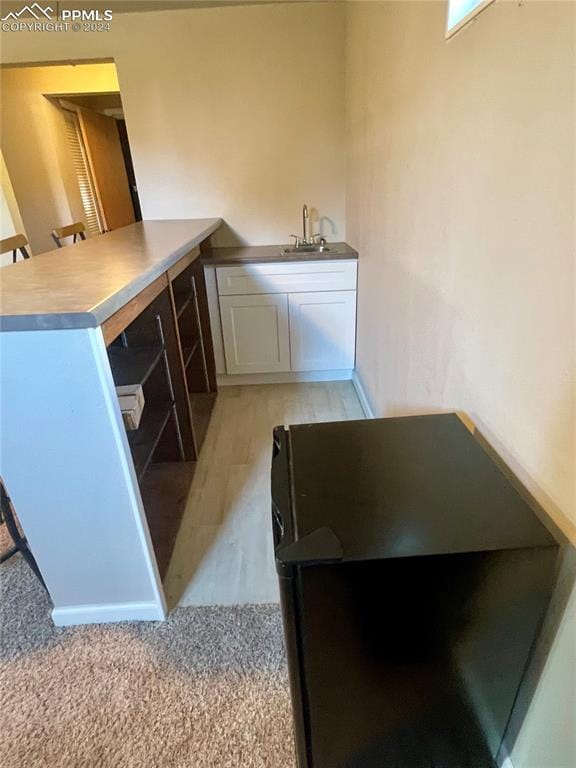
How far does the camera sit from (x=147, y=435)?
1.71 metres

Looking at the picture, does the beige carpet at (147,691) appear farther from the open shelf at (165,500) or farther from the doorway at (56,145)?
the doorway at (56,145)

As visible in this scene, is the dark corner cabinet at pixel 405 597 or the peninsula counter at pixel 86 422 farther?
the peninsula counter at pixel 86 422

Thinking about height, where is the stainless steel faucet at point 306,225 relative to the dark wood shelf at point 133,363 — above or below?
above

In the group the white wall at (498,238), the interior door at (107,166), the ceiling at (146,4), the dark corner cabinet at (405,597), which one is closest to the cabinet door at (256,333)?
the white wall at (498,238)

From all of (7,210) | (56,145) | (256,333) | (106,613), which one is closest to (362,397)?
(256,333)

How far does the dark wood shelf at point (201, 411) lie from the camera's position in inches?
98.1

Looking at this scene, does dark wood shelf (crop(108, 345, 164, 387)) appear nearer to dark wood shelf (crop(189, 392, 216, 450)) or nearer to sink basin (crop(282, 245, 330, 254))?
dark wood shelf (crop(189, 392, 216, 450))

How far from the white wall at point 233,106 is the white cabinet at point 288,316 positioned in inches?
22.1

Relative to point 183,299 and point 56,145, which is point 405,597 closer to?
point 183,299

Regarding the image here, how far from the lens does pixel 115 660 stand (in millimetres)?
1334

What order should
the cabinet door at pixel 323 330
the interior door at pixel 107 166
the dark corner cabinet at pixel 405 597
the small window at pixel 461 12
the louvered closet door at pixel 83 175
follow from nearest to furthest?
the dark corner cabinet at pixel 405 597
the small window at pixel 461 12
the cabinet door at pixel 323 330
the louvered closet door at pixel 83 175
the interior door at pixel 107 166

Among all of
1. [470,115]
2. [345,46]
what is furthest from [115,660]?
[345,46]

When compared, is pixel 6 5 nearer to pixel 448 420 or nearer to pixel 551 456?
pixel 448 420

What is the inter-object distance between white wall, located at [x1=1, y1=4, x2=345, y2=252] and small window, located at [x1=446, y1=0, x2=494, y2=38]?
195 centimetres
